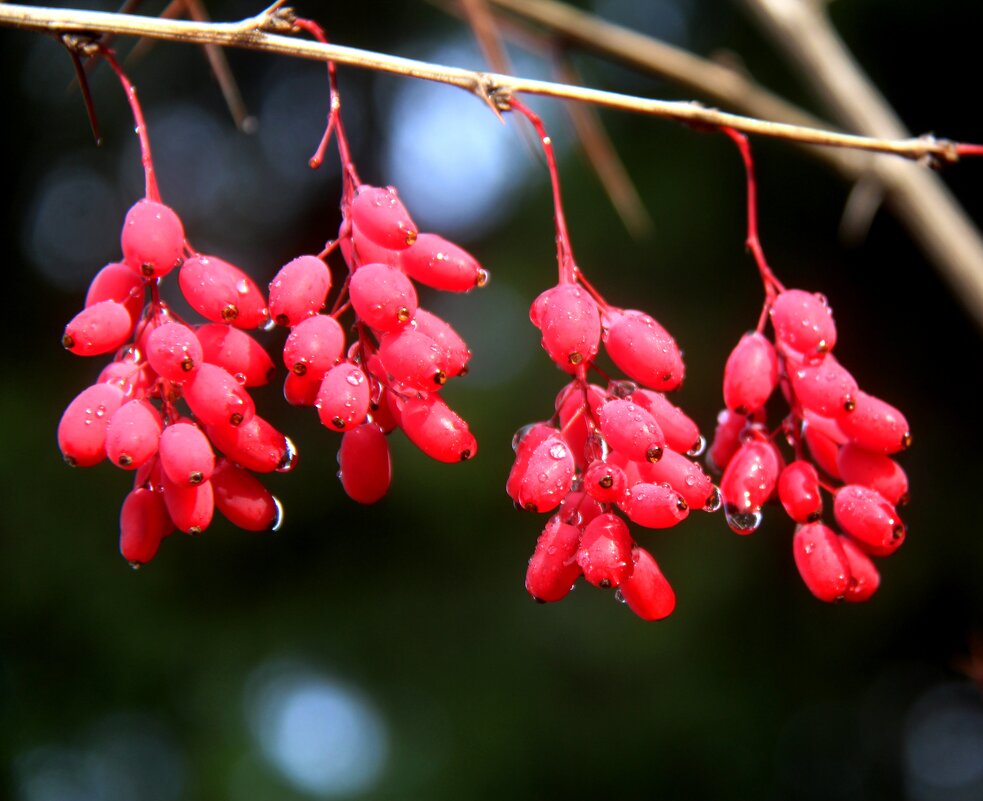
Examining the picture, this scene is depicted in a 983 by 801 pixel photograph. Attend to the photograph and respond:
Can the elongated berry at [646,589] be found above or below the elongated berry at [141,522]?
below

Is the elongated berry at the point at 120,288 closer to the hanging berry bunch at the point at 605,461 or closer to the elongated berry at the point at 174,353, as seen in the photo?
the elongated berry at the point at 174,353

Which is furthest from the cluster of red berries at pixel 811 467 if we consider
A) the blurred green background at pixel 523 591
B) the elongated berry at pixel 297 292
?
the blurred green background at pixel 523 591

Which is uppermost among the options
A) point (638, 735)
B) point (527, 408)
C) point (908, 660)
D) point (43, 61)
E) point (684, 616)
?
point (43, 61)

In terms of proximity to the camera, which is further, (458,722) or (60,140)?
(60,140)

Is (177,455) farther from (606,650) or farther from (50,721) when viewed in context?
(50,721)

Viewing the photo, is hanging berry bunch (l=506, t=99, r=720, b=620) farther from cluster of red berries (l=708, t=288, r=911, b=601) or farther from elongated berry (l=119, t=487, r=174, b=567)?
elongated berry (l=119, t=487, r=174, b=567)

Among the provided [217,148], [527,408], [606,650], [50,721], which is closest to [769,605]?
[606,650]
